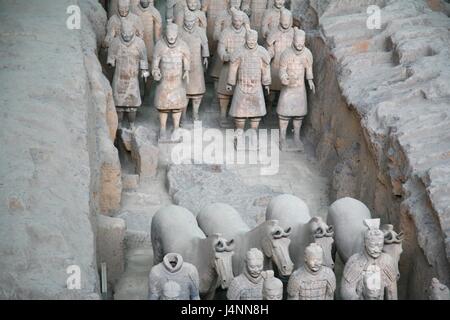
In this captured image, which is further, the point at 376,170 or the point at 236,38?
the point at 236,38

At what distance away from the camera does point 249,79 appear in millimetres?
14641

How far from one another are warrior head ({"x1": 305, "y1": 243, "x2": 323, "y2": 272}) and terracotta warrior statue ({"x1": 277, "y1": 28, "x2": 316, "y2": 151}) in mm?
4246

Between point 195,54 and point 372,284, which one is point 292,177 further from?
point 372,284

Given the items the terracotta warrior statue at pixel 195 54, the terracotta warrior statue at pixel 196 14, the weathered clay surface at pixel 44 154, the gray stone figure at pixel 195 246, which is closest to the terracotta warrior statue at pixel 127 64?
the weathered clay surface at pixel 44 154

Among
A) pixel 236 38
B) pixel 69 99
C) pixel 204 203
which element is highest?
pixel 236 38

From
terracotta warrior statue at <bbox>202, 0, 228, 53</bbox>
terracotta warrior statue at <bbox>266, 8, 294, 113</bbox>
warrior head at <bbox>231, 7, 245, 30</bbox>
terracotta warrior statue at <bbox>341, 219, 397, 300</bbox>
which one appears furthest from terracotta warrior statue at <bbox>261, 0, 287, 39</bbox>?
terracotta warrior statue at <bbox>341, 219, 397, 300</bbox>

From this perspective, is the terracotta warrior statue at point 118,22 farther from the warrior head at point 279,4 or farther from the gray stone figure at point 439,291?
the gray stone figure at point 439,291

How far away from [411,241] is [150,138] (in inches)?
151

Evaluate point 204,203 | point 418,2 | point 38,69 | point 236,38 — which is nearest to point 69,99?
point 38,69

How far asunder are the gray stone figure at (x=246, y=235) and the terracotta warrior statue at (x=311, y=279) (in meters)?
0.39

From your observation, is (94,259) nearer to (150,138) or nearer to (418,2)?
(150,138)

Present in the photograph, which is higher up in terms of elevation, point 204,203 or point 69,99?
point 69,99

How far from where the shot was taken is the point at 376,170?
13109 millimetres
